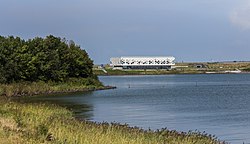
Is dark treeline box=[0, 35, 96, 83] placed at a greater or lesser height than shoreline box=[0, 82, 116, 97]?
greater

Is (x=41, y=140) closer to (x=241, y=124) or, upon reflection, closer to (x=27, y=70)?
(x=241, y=124)

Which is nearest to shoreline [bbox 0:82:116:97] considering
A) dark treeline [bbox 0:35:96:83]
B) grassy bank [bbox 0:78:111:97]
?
grassy bank [bbox 0:78:111:97]

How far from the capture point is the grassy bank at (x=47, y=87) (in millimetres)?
72312

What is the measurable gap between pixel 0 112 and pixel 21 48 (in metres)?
57.7

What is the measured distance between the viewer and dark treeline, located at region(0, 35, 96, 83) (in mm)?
78250

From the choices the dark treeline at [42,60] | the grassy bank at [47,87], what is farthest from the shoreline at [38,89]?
the dark treeline at [42,60]

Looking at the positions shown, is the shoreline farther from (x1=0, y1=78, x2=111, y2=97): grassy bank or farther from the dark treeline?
the dark treeline

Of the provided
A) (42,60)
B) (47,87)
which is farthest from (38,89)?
(42,60)

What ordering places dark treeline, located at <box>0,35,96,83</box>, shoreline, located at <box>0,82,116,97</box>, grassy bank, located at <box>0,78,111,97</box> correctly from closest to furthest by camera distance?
shoreline, located at <box>0,82,116,97</box>, grassy bank, located at <box>0,78,111,97</box>, dark treeline, located at <box>0,35,96,83</box>

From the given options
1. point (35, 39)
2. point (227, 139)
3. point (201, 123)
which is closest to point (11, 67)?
point (35, 39)

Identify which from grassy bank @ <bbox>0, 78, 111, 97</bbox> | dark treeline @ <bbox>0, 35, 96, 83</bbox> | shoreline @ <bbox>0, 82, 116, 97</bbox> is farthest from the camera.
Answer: dark treeline @ <bbox>0, 35, 96, 83</bbox>

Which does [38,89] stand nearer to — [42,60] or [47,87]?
[47,87]

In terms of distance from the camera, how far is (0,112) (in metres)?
26.7

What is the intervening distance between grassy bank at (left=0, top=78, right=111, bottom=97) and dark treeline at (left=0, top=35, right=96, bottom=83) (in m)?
1.50
